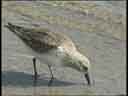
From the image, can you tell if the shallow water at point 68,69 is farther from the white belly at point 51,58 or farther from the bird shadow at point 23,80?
the white belly at point 51,58

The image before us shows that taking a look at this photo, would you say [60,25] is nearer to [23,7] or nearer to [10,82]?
[23,7]

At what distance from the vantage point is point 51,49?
10.5m

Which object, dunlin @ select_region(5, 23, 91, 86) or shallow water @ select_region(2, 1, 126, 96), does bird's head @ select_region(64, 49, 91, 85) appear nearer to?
dunlin @ select_region(5, 23, 91, 86)

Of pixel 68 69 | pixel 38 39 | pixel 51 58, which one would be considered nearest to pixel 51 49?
pixel 51 58

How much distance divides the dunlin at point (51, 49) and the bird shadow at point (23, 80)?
0.12 metres

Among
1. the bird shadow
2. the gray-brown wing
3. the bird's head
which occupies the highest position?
the gray-brown wing

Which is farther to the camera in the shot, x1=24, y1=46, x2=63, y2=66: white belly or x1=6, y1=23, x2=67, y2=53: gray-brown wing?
x1=6, y1=23, x2=67, y2=53: gray-brown wing

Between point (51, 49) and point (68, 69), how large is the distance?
72cm

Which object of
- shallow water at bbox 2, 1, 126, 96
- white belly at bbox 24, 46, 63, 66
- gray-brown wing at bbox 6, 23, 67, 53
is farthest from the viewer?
gray-brown wing at bbox 6, 23, 67, 53

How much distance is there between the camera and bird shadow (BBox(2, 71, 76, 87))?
10.1 meters

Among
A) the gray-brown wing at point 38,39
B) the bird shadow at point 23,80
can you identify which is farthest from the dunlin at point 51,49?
the bird shadow at point 23,80

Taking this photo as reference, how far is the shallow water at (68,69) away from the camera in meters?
9.88

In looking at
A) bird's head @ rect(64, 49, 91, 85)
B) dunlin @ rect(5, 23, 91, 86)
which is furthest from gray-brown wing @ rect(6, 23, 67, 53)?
bird's head @ rect(64, 49, 91, 85)

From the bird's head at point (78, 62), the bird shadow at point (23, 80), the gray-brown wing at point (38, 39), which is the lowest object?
the bird shadow at point (23, 80)
